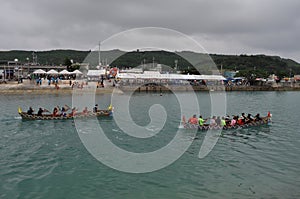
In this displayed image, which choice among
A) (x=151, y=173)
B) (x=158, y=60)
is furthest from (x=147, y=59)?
(x=151, y=173)

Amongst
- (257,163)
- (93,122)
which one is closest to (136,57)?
(93,122)

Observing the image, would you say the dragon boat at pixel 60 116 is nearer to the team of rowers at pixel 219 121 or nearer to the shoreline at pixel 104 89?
the team of rowers at pixel 219 121

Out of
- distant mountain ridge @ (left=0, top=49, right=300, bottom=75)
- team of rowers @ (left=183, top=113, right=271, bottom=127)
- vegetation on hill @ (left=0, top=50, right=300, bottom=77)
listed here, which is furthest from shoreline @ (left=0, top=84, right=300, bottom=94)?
team of rowers @ (left=183, top=113, right=271, bottom=127)

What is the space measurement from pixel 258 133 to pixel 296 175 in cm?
1030

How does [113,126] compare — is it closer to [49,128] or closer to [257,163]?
[49,128]

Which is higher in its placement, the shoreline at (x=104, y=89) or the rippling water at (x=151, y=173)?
the shoreline at (x=104, y=89)

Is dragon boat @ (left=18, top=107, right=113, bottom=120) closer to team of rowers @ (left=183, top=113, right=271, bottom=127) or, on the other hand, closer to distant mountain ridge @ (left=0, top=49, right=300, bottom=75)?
team of rowers @ (left=183, top=113, right=271, bottom=127)

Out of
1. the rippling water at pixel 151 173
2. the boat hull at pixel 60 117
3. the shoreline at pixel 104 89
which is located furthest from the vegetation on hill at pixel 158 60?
the rippling water at pixel 151 173

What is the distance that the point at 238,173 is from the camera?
15320 mm

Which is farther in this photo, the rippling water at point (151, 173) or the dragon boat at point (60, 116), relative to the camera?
the dragon boat at point (60, 116)

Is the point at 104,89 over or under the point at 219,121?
over

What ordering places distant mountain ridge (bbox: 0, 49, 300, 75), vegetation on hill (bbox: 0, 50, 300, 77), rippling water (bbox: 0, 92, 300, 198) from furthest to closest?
distant mountain ridge (bbox: 0, 49, 300, 75) → vegetation on hill (bbox: 0, 50, 300, 77) → rippling water (bbox: 0, 92, 300, 198)

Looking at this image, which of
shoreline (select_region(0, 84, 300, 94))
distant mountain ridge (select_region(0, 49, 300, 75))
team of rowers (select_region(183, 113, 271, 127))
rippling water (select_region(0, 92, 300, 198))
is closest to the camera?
rippling water (select_region(0, 92, 300, 198))

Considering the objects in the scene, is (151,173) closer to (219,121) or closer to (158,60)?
(219,121)
